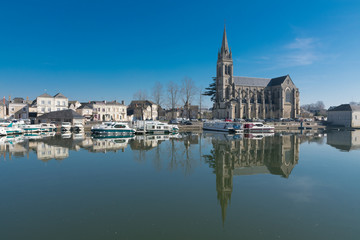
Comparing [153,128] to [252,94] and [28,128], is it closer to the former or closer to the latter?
[28,128]

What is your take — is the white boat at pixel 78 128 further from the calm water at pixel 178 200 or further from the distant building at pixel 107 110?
the calm water at pixel 178 200

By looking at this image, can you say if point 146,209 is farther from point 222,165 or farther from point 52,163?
point 52,163

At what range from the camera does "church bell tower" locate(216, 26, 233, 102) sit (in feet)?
272

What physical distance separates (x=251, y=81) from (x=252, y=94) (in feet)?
23.6

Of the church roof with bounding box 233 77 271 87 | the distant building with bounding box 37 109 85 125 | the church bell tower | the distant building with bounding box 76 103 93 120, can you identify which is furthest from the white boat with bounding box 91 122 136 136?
the church roof with bounding box 233 77 271 87

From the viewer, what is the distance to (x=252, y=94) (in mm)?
83625

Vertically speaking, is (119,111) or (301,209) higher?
(119,111)

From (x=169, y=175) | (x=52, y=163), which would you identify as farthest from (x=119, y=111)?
(x=169, y=175)

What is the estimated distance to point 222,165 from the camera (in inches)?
632

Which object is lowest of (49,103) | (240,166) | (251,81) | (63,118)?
(240,166)

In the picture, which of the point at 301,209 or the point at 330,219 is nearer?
the point at 330,219

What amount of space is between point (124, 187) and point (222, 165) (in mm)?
7290

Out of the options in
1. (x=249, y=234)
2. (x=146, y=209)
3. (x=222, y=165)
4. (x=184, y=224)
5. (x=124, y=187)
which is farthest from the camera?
(x=222, y=165)

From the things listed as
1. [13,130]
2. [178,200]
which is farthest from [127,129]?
[178,200]
